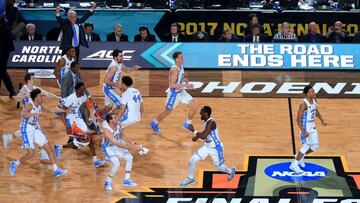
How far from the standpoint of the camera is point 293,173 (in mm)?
15820

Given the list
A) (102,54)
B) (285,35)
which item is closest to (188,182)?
(102,54)

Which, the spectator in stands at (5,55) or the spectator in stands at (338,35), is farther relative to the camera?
the spectator in stands at (338,35)

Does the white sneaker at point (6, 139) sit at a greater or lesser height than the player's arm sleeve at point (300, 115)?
lesser

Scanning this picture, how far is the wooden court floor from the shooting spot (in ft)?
49.6

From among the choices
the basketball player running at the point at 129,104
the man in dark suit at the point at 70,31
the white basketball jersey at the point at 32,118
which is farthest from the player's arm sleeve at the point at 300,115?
the man in dark suit at the point at 70,31

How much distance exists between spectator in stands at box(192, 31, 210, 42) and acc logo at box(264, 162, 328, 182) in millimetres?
6728

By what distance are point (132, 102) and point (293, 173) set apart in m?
3.26

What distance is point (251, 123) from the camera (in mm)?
18328

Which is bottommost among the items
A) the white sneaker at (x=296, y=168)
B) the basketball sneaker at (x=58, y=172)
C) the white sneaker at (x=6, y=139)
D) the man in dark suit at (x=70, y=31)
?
the basketball sneaker at (x=58, y=172)

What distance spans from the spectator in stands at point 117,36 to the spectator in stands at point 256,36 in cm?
311

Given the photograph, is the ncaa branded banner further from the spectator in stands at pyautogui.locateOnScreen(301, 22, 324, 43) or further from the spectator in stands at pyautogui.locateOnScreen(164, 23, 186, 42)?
the spectator in stands at pyautogui.locateOnScreen(164, 23, 186, 42)

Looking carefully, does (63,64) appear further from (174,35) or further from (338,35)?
(338,35)

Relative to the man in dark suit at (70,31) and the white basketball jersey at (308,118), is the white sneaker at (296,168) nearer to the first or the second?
the white basketball jersey at (308,118)

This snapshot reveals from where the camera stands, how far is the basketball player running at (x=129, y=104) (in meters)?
16.2
